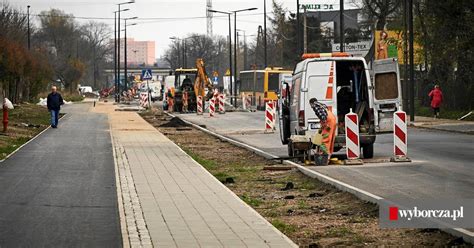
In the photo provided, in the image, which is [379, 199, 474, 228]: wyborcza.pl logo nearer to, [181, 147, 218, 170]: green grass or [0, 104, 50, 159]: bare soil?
[181, 147, 218, 170]: green grass

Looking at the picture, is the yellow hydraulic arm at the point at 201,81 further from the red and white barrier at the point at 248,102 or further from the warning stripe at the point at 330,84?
the warning stripe at the point at 330,84

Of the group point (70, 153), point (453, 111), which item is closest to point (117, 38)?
point (453, 111)

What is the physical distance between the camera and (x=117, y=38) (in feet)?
302

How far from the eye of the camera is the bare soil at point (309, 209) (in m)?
10.7

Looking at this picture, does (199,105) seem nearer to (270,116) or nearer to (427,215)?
(270,116)

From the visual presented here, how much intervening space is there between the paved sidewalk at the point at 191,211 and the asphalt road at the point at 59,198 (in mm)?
523

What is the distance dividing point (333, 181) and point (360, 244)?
235 inches

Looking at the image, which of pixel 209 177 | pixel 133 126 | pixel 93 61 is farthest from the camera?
pixel 93 61

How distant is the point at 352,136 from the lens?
21625mm

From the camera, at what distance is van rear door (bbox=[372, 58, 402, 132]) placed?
2317 centimetres

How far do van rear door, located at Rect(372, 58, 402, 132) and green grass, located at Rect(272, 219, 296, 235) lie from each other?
10939mm

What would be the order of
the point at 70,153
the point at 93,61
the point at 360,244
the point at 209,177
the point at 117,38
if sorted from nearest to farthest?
the point at 360,244 < the point at 209,177 < the point at 70,153 < the point at 117,38 < the point at 93,61

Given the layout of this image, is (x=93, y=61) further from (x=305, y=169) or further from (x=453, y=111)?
(x=305, y=169)

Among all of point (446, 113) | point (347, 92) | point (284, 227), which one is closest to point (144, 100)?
point (446, 113)
